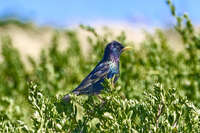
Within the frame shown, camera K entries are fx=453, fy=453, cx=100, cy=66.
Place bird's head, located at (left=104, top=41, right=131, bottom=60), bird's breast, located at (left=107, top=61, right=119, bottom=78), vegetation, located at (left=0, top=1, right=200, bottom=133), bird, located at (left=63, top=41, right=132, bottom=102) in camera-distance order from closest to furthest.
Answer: vegetation, located at (left=0, top=1, right=200, bottom=133) → bird, located at (left=63, top=41, right=132, bottom=102) → bird's breast, located at (left=107, top=61, right=119, bottom=78) → bird's head, located at (left=104, top=41, right=131, bottom=60)

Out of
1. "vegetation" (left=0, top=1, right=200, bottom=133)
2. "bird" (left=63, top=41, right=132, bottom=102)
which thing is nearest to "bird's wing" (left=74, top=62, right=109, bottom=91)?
"bird" (left=63, top=41, right=132, bottom=102)

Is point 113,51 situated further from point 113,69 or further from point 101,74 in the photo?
point 101,74

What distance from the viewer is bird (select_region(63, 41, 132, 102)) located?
3465mm

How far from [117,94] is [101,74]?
624 mm

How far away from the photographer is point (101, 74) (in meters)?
3.59

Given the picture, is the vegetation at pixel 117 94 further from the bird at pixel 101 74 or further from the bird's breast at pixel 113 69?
the bird's breast at pixel 113 69

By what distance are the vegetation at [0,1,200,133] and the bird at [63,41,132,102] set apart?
138 millimetres

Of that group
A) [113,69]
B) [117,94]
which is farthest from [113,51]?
[117,94]

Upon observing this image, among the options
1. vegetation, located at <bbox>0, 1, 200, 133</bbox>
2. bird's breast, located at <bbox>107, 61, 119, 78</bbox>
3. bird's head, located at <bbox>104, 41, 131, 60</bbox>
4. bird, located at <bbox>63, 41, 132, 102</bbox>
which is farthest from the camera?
bird's head, located at <bbox>104, 41, 131, 60</bbox>

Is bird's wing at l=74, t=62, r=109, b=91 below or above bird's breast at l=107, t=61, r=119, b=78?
below

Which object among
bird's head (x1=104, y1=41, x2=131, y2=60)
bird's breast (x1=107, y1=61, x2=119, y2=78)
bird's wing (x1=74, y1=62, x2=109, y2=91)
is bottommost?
bird's wing (x1=74, y1=62, x2=109, y2=91)

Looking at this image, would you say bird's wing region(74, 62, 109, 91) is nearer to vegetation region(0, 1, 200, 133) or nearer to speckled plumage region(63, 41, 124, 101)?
speckled plumage region(63, 41, 124, 101)

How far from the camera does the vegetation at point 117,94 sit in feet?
9.64

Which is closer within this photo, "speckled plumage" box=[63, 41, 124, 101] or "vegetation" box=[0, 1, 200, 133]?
"vegetation" box=[0, 1, 200, 133]
